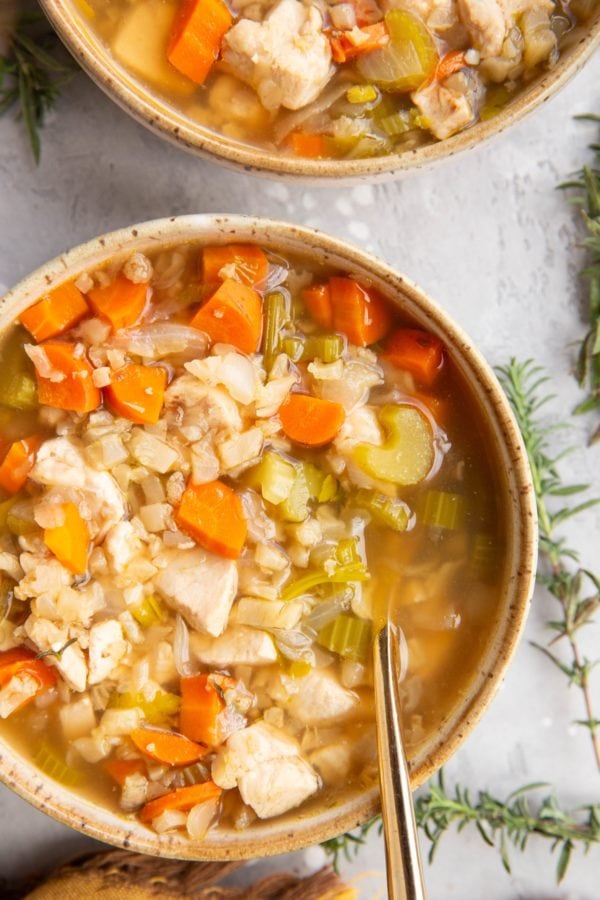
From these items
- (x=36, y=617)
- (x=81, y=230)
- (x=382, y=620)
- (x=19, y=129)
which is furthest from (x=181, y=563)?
Answer: (x=19, y=129)

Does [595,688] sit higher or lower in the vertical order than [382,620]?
lower

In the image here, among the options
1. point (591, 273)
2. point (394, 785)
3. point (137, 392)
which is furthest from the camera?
point (591, 273)

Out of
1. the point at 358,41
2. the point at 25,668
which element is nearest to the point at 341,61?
the point at 358,41

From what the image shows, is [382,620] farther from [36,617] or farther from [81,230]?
[81,230]

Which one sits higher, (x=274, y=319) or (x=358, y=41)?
(x=358, y=41)

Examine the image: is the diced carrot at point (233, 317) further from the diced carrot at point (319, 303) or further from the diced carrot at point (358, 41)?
the diced carrot at point (358, 41)

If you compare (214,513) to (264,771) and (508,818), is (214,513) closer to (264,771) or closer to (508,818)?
(264,771)

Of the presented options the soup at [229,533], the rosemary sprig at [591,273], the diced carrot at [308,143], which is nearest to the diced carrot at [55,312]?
the soup at [229,533]
